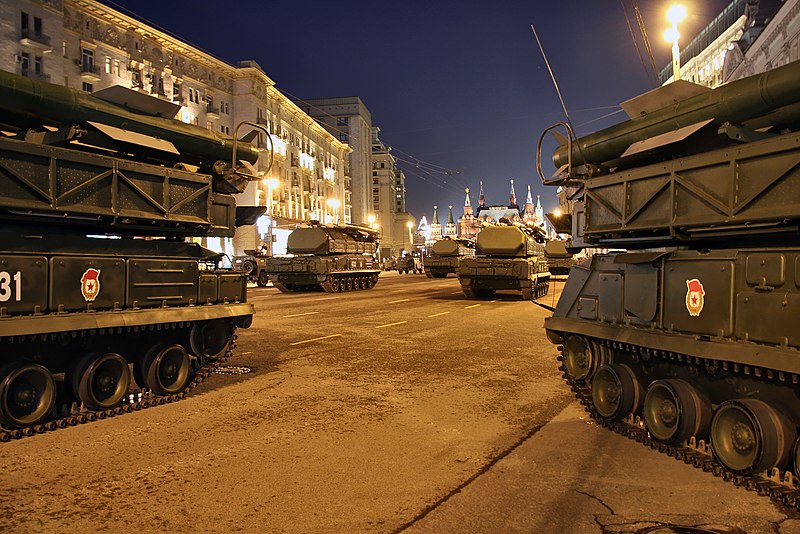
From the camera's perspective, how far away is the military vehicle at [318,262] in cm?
2622

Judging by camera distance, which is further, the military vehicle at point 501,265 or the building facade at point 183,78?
the building facade at point 183,78

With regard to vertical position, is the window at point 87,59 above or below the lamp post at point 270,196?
above

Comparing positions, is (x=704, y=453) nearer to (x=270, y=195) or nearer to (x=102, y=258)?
(x=102, y=258)

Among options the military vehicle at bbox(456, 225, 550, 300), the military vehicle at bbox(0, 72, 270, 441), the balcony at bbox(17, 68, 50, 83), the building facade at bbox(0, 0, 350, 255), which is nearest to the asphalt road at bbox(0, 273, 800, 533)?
the military vehicle at bbox(0, 72, 270, 441)

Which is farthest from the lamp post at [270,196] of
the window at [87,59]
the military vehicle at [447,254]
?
the military vehicle at [447,254]

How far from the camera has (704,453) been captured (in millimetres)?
5219

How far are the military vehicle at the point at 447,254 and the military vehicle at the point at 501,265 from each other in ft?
44.1

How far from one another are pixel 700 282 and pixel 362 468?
3.45 meters

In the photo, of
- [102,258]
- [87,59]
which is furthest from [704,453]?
[87,59]

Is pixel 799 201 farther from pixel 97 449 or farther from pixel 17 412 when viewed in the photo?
pixel 17 412

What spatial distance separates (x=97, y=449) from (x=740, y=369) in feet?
19.3

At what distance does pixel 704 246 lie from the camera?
5.99 metres

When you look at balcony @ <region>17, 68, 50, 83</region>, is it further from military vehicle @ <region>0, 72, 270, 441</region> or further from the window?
military vehicle @ <region>0, 72, 270, 441</region>

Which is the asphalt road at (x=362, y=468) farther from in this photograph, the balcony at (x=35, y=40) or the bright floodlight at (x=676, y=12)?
the balcony at (x=35, y=40)
